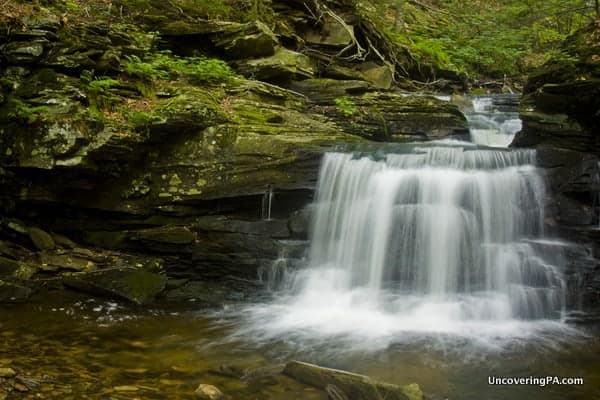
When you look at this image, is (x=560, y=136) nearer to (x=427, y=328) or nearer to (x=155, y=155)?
(x=427, y=328)

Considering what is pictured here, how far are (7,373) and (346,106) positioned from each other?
8492 millimetres

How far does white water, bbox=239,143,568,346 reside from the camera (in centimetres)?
683

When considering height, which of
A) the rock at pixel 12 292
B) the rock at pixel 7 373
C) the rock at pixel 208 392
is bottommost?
the rock at pixel 208 392

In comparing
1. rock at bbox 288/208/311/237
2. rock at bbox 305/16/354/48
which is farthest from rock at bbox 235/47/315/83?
rock at bbox 288/208/311/237

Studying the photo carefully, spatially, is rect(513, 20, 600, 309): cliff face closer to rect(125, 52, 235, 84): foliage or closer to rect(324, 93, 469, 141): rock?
rect(324, 93, 469, 141): rock

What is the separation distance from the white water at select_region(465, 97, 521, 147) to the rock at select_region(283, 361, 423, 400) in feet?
26.2

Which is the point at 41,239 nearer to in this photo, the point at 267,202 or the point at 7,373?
the point at 267,202

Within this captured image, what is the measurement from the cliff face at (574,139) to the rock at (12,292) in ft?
26.6

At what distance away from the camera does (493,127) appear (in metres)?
11.6

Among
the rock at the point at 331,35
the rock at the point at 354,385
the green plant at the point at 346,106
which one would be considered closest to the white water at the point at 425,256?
the rock at the point at 354,385

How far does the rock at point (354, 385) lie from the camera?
4.29 m

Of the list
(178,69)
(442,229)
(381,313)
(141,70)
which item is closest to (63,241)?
(141,70)

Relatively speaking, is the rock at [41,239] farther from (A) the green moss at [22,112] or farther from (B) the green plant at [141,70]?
(B) the green plant at [141,70]

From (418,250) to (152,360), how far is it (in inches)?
176
